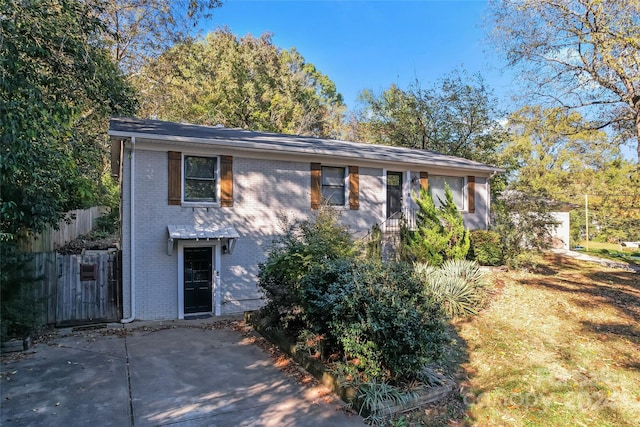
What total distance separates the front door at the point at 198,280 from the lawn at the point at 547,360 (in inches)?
246

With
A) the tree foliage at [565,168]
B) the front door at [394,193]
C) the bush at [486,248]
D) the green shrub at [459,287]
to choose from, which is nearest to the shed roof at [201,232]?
the green shrub at [459,287]

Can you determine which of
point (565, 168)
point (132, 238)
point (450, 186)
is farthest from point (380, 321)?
point (565, 168)

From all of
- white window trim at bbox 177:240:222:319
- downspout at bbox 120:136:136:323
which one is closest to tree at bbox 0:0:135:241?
downspout at bbox 120:136:136:323

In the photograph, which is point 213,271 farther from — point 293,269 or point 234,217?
point 293,269

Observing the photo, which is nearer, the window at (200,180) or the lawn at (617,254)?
the window at (200,180)

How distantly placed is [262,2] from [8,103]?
8.46 meters

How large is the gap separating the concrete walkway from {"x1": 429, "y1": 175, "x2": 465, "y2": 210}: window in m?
9.35

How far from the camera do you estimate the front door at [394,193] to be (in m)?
13.0

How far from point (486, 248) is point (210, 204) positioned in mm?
9047

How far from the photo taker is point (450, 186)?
47.0 feet

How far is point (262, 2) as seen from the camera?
11.5 m

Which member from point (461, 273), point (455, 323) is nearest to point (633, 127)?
point (461, 273)

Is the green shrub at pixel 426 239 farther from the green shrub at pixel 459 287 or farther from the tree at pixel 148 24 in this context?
the tree at pixel 148 24

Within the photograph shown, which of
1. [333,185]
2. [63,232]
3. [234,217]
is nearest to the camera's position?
[234,217]
